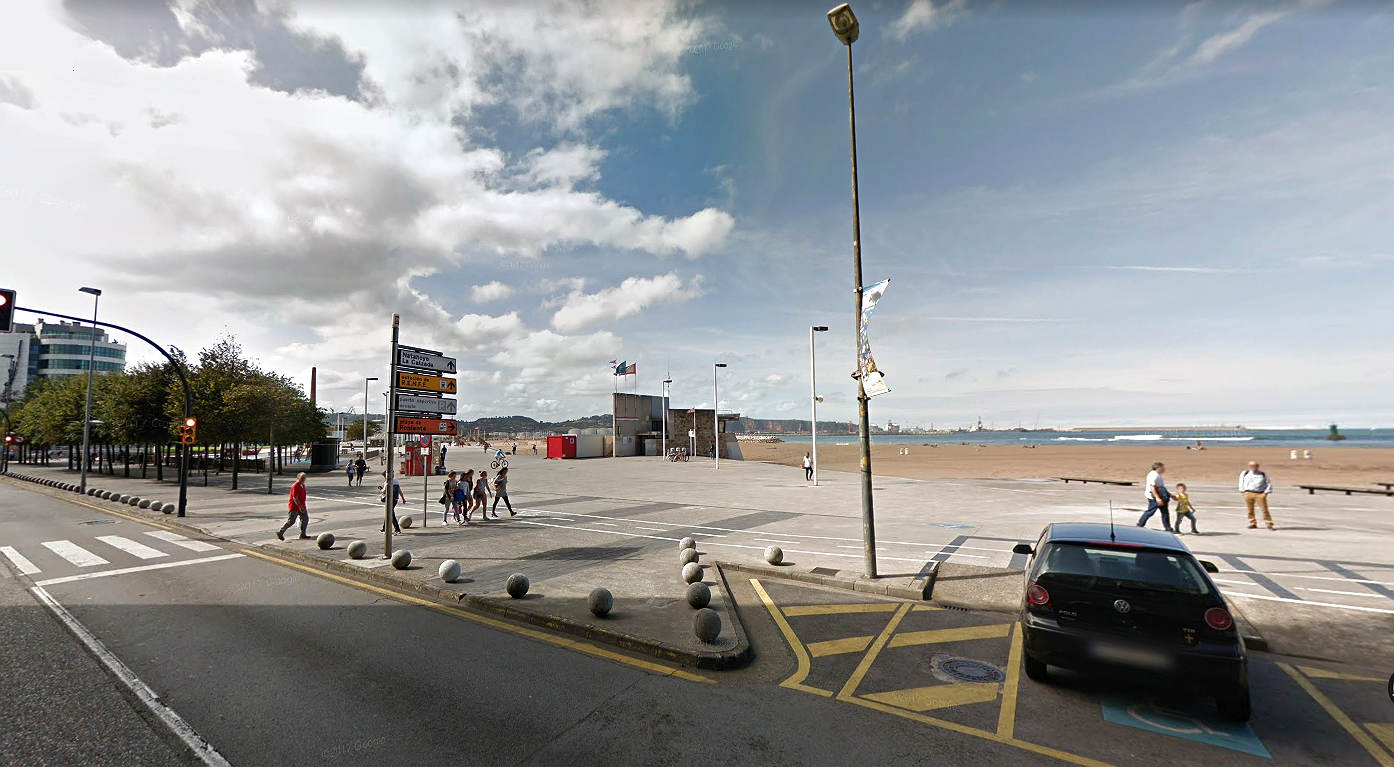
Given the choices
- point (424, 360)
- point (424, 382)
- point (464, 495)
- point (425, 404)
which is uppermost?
point (424, 360)

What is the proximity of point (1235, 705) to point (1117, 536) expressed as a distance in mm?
1613

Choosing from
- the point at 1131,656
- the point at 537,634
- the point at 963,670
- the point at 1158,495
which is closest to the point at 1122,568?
the point at 1131,656

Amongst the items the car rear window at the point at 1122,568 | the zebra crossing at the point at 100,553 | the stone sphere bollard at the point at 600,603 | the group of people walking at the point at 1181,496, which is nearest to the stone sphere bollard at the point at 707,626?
the stone sphere bollard at the point at 600,603

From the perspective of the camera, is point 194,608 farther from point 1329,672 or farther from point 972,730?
point 1329,672

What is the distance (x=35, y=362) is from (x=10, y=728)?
5692 inches

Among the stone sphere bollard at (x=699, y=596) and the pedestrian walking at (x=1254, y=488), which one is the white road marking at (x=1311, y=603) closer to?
the pedestrian walking at (x=1254, y=488)

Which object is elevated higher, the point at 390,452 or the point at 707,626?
the point at 390,452

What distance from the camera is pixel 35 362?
97.4m

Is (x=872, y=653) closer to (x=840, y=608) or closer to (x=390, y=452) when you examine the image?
(x=840, y=608)

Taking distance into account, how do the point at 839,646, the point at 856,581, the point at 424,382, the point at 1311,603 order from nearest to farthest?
the point at 839,646
the point at 1311,603
the point at 856,581
the point at 424,382

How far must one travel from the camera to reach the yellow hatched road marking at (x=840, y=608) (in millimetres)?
8219

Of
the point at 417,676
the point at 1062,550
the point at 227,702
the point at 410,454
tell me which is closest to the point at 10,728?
the point at 227,702

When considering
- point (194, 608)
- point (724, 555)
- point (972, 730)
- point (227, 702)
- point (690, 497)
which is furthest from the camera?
point (690, 497)

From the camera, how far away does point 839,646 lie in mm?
6871
